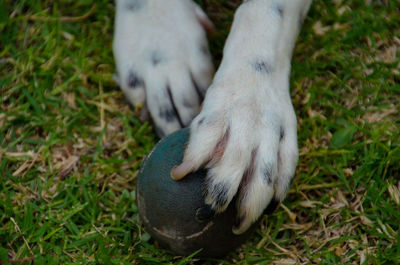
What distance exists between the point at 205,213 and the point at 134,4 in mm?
1075

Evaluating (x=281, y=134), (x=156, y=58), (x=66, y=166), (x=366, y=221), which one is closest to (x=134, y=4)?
(x=156, y=58)

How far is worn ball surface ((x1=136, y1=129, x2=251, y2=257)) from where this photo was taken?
1.83 meters

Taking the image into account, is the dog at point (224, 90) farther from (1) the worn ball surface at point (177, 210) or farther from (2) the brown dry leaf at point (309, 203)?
(2) the brown dry leaf at point (309, 203)

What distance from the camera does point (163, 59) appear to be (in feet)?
7.52

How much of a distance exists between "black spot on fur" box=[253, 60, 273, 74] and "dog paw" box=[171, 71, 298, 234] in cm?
3

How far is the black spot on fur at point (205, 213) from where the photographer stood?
1.80 metres

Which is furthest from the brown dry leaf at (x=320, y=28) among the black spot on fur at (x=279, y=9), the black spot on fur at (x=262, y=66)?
the black spot on fur at (x=262, y=66)

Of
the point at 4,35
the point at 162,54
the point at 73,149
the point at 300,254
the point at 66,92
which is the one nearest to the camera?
the point at 300,254

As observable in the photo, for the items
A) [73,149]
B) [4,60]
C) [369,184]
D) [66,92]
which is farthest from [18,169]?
[369,184]

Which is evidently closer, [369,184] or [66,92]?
[369,184]

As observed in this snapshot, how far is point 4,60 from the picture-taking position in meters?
2.79

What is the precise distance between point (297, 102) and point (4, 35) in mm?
1549

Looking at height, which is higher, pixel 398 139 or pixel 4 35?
pixel 4 35

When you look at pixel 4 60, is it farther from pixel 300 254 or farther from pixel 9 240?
pixel 300 254
